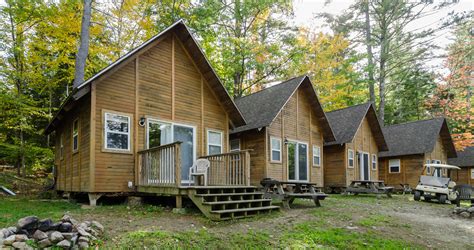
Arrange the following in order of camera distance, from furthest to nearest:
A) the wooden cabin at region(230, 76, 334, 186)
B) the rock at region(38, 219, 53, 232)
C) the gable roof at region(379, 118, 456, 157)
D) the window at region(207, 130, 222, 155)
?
the gable roof at region(379, 118, 456, 157), the wooden cabin at region(230, 76, 334, 186), the window at region(207, 130, 222, 155), the rock at region(38, 219, 53, 232)

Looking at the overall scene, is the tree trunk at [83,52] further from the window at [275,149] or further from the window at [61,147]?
the window at [275,149]

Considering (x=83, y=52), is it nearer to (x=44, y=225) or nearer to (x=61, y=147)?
(x=61, y=147)

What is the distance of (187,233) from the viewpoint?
615 cm

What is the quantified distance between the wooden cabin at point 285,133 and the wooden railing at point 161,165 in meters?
6.19

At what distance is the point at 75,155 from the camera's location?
11.3 m

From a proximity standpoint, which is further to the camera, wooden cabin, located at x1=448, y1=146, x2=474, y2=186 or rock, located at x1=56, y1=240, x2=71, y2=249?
wooden cabin, located at x1=448, y1=146, x2=474, y2=186

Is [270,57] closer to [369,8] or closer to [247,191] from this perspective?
[369,8]

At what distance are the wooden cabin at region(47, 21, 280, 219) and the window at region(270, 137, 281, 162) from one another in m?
3.18

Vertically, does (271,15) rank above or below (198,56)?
above

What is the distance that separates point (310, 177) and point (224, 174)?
26.6ft

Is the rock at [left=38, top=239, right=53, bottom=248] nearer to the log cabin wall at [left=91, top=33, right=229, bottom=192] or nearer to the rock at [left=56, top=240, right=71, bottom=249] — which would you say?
the rock at [left=56, top=240, right=71, bottom=249]

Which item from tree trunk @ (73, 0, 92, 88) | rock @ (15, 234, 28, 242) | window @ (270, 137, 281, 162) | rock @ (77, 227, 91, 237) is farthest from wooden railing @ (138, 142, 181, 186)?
window @ (270, 137, 281, 162)

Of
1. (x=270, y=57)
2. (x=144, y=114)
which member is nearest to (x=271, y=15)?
(x=270, y=57)

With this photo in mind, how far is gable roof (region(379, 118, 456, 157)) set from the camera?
23641 mm
